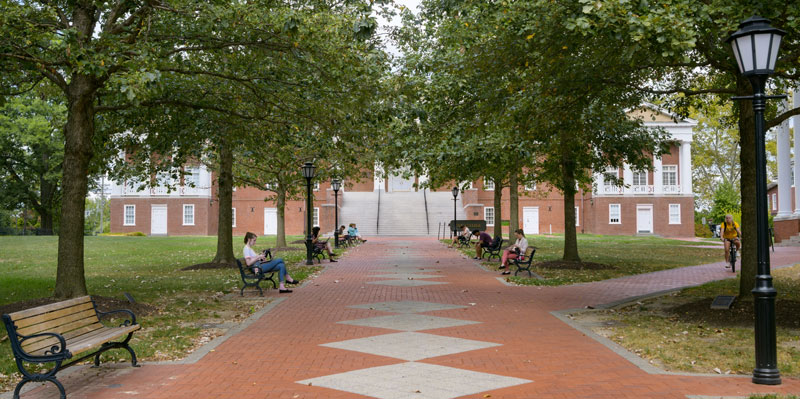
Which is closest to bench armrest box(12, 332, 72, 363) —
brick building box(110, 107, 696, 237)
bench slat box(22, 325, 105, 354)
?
bench slat box(22, 325, 105, 354)

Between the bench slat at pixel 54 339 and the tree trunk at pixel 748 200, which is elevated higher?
the tree trunk at pixel 748 200

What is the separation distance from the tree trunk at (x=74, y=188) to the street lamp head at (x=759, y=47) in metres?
9.44

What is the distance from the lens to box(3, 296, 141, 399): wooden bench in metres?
5.63

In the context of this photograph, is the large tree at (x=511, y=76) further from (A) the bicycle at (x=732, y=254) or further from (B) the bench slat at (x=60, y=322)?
(B) the bench slat at (x=60, y=322)

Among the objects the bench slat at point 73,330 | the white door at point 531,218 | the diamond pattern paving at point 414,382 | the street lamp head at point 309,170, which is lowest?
the diamond pattern paving at point 414,382

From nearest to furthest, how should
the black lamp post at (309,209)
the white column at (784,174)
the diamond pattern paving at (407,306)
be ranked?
the diamond pattern paving at (407,306) < the black lamp post at (309,209) < the white column at (784,174)

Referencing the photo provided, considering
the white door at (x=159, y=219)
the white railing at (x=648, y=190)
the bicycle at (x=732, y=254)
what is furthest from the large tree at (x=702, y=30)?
the white door at (x=159, y=219)

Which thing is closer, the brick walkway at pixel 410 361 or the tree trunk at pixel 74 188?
the brick walkway at pixel 410 361

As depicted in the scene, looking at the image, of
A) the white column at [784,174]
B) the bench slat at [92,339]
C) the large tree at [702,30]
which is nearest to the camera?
the bench slat at [92,339]

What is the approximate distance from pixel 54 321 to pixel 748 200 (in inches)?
383

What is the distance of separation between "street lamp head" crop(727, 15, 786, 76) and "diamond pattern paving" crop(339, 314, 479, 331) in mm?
5048

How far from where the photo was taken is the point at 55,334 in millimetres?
5750

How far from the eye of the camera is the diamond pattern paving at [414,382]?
581 centimetres

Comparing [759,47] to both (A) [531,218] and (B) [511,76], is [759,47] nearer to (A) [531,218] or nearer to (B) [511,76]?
(B) [511,76]
